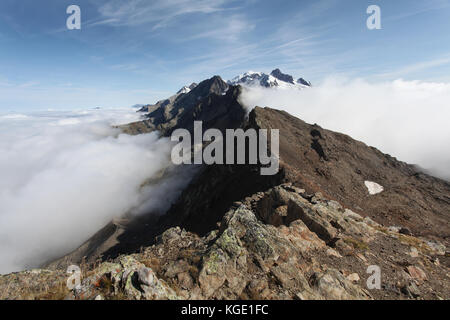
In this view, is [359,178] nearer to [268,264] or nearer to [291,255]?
[291,255]

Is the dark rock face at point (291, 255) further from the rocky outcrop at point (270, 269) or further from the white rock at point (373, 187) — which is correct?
the white rock at point (373, 187)

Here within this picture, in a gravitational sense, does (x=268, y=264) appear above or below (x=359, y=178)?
above

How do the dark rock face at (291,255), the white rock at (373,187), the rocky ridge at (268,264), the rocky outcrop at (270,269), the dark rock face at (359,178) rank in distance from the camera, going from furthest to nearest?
the white rock at (373,187) < the dark rock face at (359,178) < the dark rock face at (291,255) < the rocky ridge at (268,264) < the rocky outcrop at (270,269)

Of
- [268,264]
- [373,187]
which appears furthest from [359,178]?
[268,264]

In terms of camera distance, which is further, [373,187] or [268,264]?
[373,187]

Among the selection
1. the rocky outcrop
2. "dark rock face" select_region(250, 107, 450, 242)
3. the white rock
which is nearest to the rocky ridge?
the rocky outcrop

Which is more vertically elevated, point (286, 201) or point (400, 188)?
point (286, 201)

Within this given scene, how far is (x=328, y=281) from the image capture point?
408 inches

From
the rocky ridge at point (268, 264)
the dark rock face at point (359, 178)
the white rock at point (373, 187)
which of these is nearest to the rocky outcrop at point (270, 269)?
the rocky ridge at point (268, 264)

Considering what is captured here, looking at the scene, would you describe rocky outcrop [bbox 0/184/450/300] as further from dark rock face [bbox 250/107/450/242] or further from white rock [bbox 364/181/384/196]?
white rock [bbox 364/181/384/196]

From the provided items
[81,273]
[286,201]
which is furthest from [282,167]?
[81,273]

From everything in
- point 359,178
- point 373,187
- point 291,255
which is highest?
point 291,255

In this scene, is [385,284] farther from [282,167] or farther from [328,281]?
[282,167]
